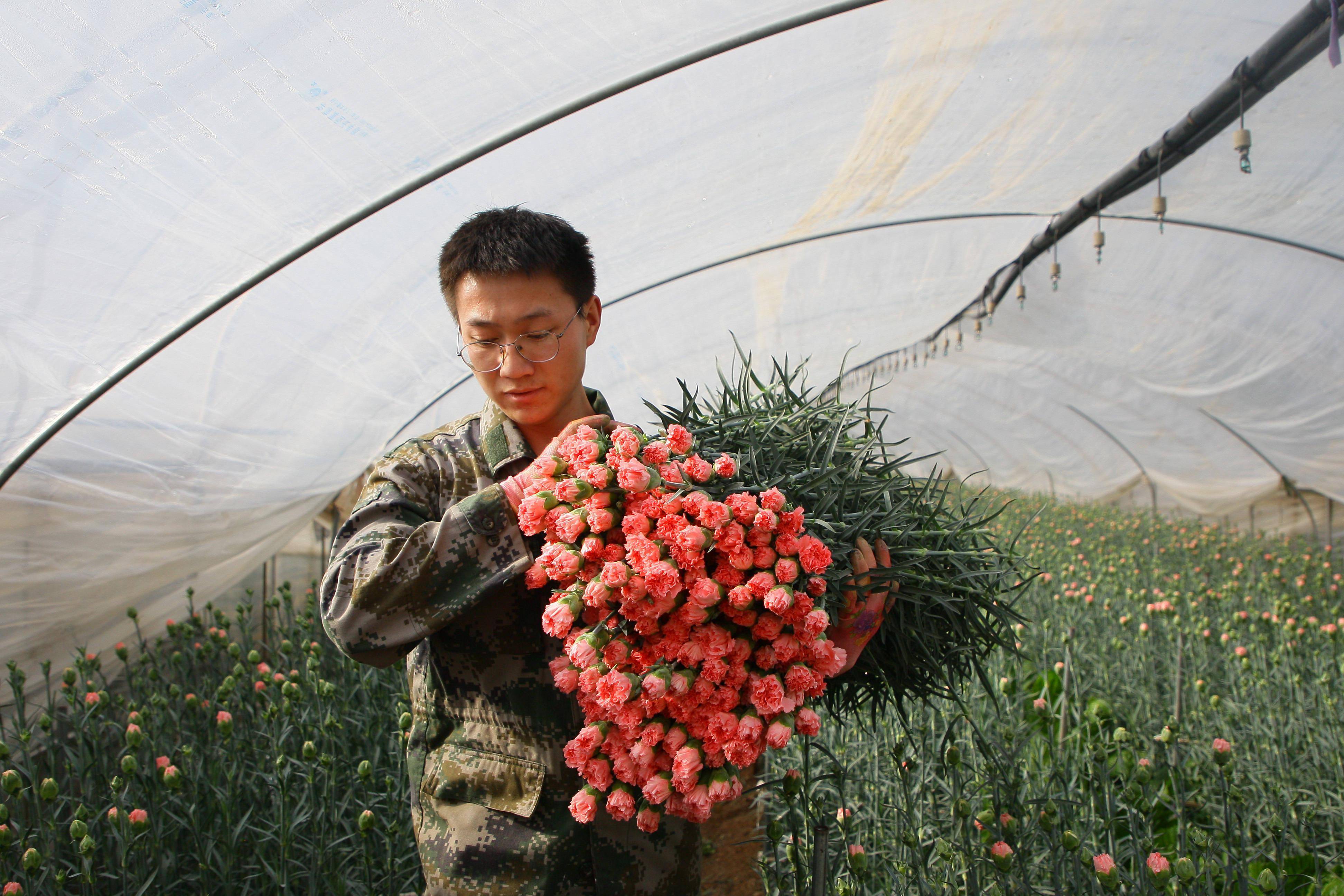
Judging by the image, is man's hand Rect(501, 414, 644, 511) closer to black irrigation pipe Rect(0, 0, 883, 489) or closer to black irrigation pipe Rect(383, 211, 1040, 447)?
black irrigation pipe Rect(0, 0, 883, 489)

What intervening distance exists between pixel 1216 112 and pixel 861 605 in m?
3.11

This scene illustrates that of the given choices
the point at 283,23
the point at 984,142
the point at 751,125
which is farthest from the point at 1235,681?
the point at 283,23

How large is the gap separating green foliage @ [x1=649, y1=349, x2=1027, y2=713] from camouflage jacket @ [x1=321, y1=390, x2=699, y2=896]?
1.08 feet

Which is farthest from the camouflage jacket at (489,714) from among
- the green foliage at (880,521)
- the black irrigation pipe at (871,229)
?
the black irrigation pipe at (871,229)

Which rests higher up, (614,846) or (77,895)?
(614,846)

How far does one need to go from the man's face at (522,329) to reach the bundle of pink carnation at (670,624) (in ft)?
0.84

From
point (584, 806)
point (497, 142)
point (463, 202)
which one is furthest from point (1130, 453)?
point (584, 806)

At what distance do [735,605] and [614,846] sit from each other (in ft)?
1.60

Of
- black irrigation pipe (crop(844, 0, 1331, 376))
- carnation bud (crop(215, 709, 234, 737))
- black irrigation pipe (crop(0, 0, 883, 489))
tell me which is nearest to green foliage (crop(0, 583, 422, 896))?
carnation bud (crop(215, 709, 234, 737))

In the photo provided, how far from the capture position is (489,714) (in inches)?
50.3

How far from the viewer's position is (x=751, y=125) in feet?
10.5

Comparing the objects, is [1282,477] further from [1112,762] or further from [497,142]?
[497,142]

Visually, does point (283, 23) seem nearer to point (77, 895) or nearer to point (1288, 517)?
point (77, 895)

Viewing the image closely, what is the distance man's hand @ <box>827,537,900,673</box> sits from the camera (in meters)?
1.20
